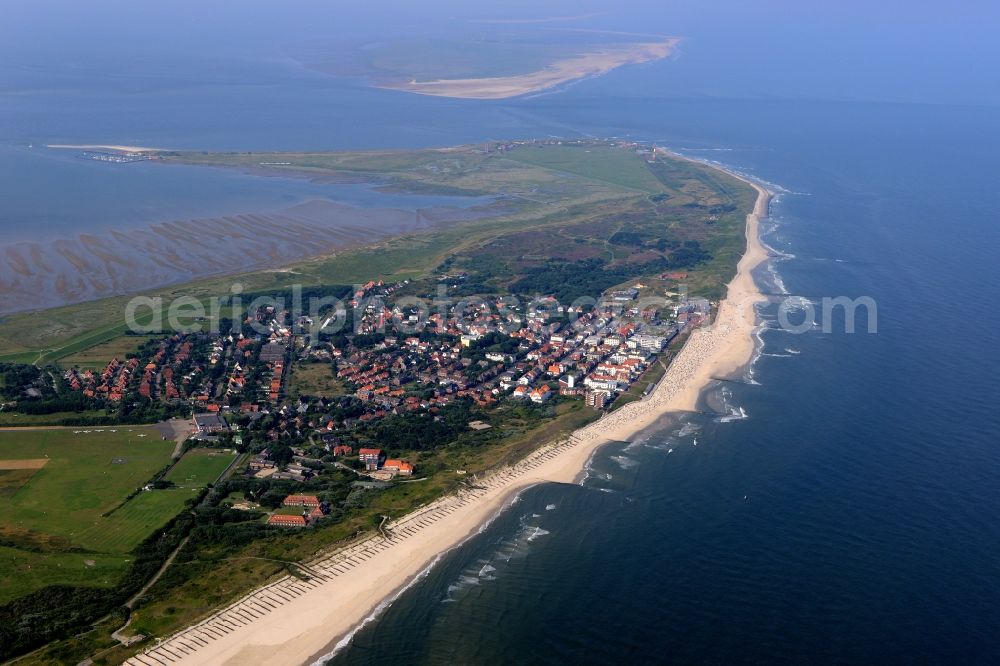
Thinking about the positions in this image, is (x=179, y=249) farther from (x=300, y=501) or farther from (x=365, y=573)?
(x=365, y=573)

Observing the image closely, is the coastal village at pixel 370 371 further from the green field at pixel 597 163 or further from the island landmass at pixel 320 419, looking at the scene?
the green field at pixel 597 163

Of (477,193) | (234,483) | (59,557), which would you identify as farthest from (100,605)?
(477,193)

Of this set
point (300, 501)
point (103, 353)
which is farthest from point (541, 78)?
point (300, 501)

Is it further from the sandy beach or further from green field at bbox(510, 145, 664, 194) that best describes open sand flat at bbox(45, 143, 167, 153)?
the sandy beach

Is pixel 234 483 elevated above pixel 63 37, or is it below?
below

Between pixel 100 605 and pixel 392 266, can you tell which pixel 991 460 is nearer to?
pixel 100 605

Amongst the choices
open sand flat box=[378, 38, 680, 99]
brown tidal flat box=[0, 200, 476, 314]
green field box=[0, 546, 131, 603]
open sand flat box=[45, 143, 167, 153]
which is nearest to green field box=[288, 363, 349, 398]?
green field box=[0, 546, 131, 603]
